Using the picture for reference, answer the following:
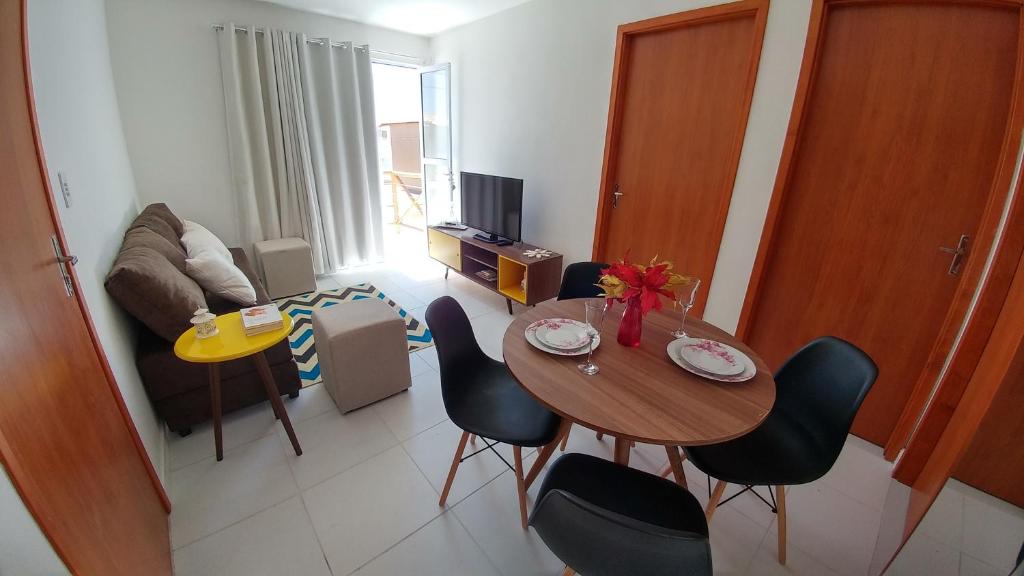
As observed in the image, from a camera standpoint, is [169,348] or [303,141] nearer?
[169,348]

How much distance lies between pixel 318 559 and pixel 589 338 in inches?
49.9

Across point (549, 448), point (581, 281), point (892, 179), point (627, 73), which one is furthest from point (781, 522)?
point (627, 73)

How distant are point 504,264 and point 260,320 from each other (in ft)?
6.64

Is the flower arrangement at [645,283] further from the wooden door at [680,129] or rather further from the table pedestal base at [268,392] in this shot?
the table pedestal base at [268,392]

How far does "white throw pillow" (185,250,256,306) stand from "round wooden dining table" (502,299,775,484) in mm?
1739

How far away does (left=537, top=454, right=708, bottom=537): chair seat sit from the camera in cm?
113

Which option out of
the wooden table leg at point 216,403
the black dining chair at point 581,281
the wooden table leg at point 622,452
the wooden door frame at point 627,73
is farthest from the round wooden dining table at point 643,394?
the wooden table leg at point 216,403

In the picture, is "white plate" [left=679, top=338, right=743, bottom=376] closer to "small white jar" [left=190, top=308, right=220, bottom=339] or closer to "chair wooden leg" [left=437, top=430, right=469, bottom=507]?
"chair wooden leg" [left=437, top=430, right=469, bottom=507]

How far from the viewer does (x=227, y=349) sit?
5.20ft

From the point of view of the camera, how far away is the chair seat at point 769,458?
127 cm

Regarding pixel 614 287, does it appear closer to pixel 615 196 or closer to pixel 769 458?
pixel 769 458

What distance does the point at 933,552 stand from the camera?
3.86 ft

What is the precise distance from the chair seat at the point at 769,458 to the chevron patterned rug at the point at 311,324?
1833 millimetres

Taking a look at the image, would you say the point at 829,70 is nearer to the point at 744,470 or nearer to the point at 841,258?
the point at 841,258
